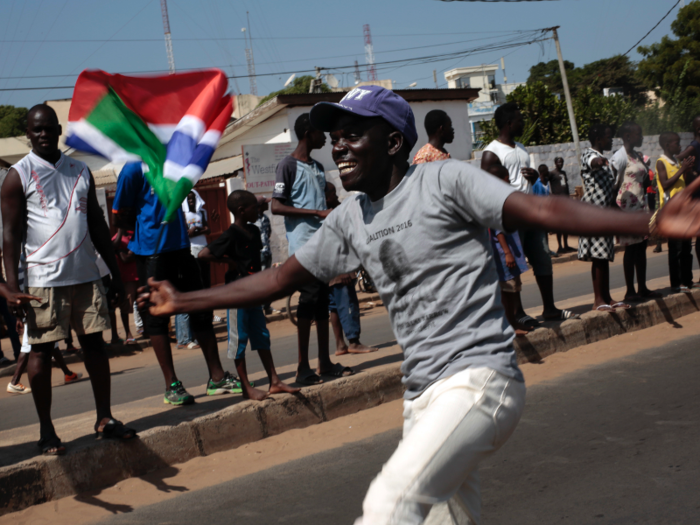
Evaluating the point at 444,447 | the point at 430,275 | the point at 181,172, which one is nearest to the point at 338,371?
the point at 181,172

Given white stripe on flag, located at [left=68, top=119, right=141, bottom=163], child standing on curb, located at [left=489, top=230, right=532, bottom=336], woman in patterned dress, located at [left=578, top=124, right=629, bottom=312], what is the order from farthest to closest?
woman in patterned dress, located at [left=578, top=124, right=629, bottom=312] → child standing on curb, located at [left=489, top=230, right=532, bottom=336] → white stripe on flag, located at [left=68, top=119, right=141, bottom=163]

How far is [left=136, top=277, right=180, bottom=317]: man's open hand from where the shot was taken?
273 centimetres

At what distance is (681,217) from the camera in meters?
1.86

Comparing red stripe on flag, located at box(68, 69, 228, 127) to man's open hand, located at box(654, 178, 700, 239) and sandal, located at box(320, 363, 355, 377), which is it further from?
sandal, located at box(320, 363, 355, 377)

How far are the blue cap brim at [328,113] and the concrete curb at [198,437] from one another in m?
2.81

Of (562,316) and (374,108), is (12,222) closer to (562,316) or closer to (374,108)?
(374,108)

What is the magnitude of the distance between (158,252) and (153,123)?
183cm

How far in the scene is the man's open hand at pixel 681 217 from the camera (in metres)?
1.84

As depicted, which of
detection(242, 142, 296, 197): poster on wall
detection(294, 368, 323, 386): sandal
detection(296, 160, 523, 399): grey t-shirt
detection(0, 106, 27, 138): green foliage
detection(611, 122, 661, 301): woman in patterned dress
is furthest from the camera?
detection(0, 106, 27, 138): green foliage

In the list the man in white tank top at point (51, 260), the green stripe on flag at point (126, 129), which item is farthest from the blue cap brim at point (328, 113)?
the man in white tank top at point (51, 260)

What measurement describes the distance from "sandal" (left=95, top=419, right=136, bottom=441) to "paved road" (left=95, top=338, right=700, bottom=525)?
57cm

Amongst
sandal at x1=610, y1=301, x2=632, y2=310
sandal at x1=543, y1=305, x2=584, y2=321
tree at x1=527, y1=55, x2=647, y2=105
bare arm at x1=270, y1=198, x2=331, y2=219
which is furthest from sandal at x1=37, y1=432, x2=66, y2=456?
tree at x1=527, y1=55, x2=647, y2=105

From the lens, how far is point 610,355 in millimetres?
6648

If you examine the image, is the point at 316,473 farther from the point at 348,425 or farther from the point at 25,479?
the point at 25,479
